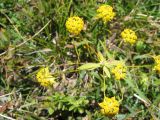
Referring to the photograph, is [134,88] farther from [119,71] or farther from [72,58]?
[72,58]

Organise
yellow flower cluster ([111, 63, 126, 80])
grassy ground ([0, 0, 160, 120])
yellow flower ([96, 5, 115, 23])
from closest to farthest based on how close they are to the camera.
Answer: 1. yellow flower cluster ([111, 63, 126, 80])
2. yellow flower ([96, 5, 115, 23])
3. grassy ground ([0, 0, 160, 120])

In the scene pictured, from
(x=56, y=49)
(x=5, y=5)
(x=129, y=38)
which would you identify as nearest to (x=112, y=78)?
(x=129, y=38)

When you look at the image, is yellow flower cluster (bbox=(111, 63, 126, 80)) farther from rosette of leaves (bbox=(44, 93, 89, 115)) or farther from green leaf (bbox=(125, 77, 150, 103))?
rosette of leaves (bbox=(44, 93, 89, 115))

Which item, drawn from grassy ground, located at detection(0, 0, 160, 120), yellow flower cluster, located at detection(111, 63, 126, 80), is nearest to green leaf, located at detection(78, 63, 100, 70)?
grassy ground, located at detection(0, 0, 160, 120)

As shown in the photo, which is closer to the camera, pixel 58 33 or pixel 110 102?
pixel 110 102

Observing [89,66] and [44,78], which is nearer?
[44,78]

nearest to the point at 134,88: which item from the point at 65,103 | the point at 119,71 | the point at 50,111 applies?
the point at 119,71

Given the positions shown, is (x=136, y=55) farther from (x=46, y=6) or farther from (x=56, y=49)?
(x=46, y=6)

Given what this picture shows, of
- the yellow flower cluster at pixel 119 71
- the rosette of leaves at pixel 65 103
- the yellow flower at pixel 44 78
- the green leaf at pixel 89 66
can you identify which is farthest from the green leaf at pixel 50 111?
the yellow flower cluster at pixel 119 71

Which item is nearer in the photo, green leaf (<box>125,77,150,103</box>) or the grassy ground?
green leaf (<box>125,77,150,103</box>)
